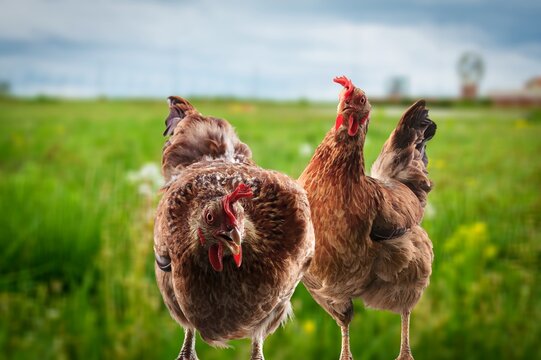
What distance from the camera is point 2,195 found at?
156 inches

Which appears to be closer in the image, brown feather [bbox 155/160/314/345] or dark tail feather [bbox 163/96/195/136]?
brown feather [bbox 155/160/314/345]

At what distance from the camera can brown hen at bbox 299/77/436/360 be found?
797mm

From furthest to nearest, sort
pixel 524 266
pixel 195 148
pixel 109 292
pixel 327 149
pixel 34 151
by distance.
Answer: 1. pixel 34 151
2. pixel 109 292
3. pixel 524 266
4. pixel 195 148
5. pixel 327 149

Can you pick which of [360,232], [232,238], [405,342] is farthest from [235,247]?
[405,342]

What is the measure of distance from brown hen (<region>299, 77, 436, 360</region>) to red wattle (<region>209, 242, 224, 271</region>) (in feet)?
0.48

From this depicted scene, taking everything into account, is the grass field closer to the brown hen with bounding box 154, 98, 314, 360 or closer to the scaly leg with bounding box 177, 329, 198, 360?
the scaly leg with bounding box 177, 329, 198, 360

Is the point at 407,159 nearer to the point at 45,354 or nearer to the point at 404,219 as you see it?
the point at 404,219

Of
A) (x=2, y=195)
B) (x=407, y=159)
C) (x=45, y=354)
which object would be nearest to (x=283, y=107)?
(x=407, y=159)

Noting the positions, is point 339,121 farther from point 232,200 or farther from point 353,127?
point 232,200

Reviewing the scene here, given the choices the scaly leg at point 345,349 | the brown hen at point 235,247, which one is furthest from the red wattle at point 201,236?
the scaly leg at point 345,349

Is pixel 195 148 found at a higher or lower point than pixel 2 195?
higher

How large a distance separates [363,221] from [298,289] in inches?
89.1

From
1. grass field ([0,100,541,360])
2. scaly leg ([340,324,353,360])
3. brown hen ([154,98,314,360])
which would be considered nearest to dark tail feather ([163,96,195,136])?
brown hen ([154,98,314,360])

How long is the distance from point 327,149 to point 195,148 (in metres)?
0.23
